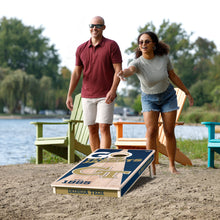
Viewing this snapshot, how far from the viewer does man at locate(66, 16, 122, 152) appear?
3393mm

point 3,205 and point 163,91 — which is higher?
point 163,91

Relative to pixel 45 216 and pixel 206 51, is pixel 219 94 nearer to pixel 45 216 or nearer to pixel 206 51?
pixel 206 51

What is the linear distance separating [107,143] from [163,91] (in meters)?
0.80

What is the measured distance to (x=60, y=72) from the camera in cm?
4156

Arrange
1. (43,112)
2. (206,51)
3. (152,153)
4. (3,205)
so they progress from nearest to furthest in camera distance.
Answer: (3,205), (152,153), (43,112), (206,51)

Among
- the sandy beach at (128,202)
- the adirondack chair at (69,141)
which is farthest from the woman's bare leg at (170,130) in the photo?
the adirondack chair at (69,141)

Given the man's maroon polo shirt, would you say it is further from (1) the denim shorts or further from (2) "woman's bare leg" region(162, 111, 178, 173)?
(2) "woman's bare leg" region(162, 111, 178, 173)

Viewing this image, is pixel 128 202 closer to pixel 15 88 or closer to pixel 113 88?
pixel 113 88

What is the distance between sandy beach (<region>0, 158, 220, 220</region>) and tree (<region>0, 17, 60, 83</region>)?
3921cm

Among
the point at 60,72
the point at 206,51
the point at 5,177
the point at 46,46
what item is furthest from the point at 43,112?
the point at 5,177

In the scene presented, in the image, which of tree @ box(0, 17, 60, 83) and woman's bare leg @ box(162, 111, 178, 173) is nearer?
woman's bare leg @ box(162, 111, 178, 173)

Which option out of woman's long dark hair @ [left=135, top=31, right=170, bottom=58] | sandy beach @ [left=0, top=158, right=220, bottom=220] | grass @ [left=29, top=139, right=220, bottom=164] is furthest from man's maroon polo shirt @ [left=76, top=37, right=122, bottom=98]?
grass @ [left=29, top=139, right=220, bottom=164]

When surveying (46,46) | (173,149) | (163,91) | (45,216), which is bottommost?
(45,216)

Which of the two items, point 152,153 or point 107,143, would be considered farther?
point 107,143
